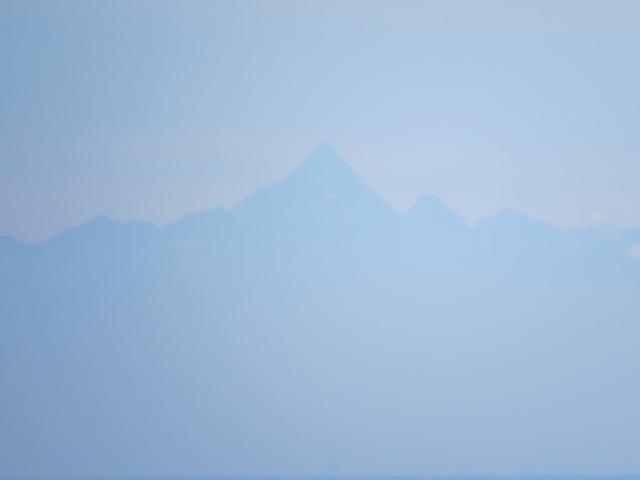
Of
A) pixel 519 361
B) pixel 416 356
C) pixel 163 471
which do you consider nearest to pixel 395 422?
pixel 416 356

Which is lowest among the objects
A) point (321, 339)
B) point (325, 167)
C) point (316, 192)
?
point (321, 339)

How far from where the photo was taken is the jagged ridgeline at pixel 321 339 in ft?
21.1

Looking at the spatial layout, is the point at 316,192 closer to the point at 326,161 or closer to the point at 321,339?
the point at 326,161

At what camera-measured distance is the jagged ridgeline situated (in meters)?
6.44

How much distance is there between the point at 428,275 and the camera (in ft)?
22.1

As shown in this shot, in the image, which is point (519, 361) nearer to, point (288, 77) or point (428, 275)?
point (428, 275)

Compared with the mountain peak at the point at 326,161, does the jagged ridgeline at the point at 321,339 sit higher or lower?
lower

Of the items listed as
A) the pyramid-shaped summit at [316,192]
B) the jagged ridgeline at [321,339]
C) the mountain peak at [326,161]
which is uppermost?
the mountain peak at [326,161]

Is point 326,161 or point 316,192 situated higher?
point 326,161

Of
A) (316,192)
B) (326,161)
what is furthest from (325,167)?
(316,192)

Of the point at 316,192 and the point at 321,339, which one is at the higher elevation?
the point at 316,192

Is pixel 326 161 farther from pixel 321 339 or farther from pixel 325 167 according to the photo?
pixel 321 339

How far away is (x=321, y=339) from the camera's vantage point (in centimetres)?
664

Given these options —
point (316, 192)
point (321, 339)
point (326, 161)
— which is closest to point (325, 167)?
point (326, 161)
